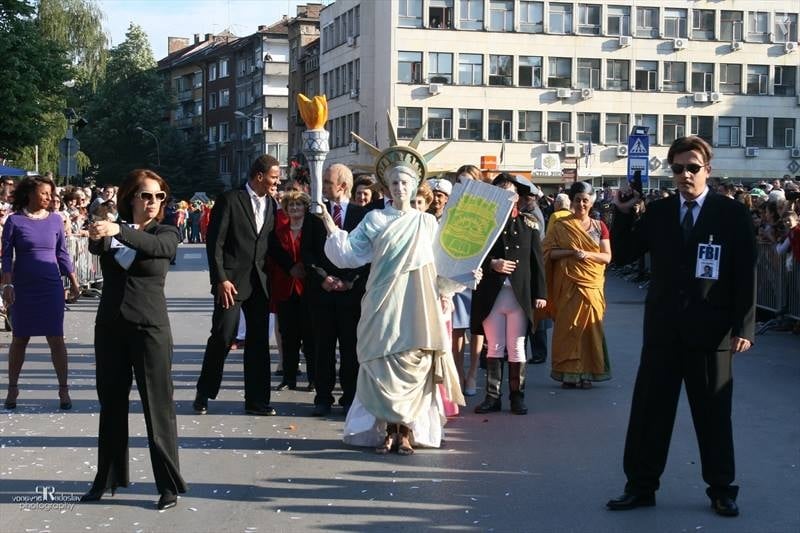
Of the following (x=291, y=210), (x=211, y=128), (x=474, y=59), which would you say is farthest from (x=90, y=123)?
(x=291, y=210)

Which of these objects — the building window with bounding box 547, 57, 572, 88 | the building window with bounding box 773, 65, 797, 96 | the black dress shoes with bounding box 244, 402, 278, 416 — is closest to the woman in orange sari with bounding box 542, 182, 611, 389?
the black dress shoes with bounding box 244, 402, 278, 416

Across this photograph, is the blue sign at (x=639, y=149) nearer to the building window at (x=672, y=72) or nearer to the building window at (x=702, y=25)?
the building window at (x=672, y=72)

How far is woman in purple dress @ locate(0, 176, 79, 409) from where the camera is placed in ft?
36.3

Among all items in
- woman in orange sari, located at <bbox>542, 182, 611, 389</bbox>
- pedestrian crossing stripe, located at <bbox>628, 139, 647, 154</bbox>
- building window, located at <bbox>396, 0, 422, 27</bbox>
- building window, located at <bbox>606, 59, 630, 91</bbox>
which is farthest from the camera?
building window, located at <bbox>606, 59, 630, 91</bbox>

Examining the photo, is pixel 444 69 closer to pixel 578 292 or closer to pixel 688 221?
pixel 578 292

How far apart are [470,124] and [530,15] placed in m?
7.30

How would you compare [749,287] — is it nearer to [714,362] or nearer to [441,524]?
[714,362]

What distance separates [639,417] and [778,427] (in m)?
3.28

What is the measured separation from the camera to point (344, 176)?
37.0 ft

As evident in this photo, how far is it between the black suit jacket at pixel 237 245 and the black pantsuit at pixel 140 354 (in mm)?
3250

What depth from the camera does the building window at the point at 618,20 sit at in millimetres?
74312

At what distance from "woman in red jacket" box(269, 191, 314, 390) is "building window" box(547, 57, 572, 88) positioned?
63.0 metres

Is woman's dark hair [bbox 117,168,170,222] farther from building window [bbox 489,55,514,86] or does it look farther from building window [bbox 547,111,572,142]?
building window [bbox 547,111,572,142]

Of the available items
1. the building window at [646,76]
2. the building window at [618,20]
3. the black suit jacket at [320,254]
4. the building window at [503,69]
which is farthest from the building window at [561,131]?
the black suit jacket at [320,254]
